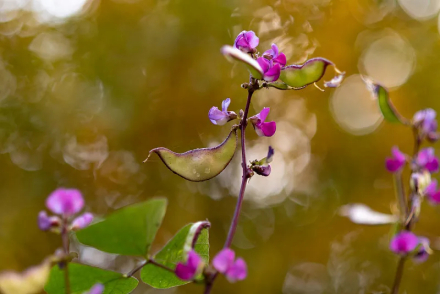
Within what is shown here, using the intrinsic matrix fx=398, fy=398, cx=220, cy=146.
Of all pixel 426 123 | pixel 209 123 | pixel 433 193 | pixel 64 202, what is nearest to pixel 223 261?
pixel 64 202

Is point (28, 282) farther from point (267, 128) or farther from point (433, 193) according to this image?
point (433, 193)

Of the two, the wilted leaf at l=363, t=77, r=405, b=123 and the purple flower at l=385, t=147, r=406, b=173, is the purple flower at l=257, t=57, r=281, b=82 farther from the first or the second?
the purple flower at l=385, t=147, r=406, b=173

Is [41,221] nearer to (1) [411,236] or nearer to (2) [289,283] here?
(1) [411,236]

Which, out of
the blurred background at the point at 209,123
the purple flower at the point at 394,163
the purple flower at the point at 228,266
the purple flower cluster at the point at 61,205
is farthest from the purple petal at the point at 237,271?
→ the blurred background at the point at 209,123

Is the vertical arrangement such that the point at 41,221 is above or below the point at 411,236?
above

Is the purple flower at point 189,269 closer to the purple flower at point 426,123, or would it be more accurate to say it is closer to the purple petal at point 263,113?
the purple petal at point 263,113

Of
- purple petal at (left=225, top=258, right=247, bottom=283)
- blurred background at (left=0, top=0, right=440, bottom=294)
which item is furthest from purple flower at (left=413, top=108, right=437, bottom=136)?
blurred background at (left=0, top=0, right=440, bottom=294)

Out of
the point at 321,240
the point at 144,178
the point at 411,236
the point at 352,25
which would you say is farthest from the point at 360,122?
the point at 411,236
